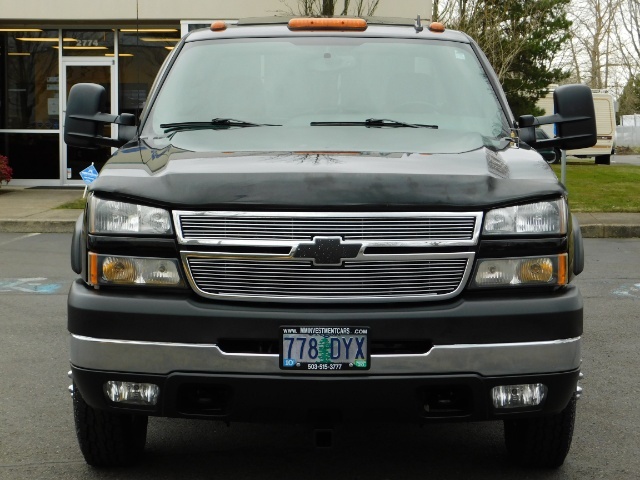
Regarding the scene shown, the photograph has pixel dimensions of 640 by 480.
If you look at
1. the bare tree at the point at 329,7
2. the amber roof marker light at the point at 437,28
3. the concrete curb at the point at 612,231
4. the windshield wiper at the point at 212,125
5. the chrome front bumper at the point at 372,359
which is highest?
the bare tree at the point at 329,7

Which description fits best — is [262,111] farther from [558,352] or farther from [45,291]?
[45,291]

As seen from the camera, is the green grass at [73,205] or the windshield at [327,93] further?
the green grass at [73,205]

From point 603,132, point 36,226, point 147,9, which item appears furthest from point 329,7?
point 603,132

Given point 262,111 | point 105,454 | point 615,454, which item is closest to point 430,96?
point 262,111

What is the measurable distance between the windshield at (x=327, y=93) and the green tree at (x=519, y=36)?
65.8 feet

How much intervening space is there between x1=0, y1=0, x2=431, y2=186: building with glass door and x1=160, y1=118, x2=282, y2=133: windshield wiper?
1566 cm

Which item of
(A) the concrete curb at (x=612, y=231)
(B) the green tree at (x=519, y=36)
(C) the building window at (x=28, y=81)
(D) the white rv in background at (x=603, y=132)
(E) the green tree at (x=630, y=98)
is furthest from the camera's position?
(E) the green tree at (x=630, y=98)

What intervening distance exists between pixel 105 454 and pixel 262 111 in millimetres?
1677

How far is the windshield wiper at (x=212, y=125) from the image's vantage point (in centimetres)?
495

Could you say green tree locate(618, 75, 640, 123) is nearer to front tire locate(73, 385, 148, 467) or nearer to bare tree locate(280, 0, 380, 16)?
bare tree locate(280, 0, 380, 16)

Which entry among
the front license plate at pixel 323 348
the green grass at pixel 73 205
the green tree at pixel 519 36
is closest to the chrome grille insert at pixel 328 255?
the front license plate at pixel 323 348

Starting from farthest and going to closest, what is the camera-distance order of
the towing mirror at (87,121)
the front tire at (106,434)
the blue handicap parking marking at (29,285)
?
the blue handicap parking marking at (29,285), the towing mirror at (87,121), the front tire at (106,434)

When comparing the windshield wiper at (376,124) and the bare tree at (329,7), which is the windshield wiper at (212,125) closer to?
the windshield wiper at (376,124)

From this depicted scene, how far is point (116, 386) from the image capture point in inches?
158
